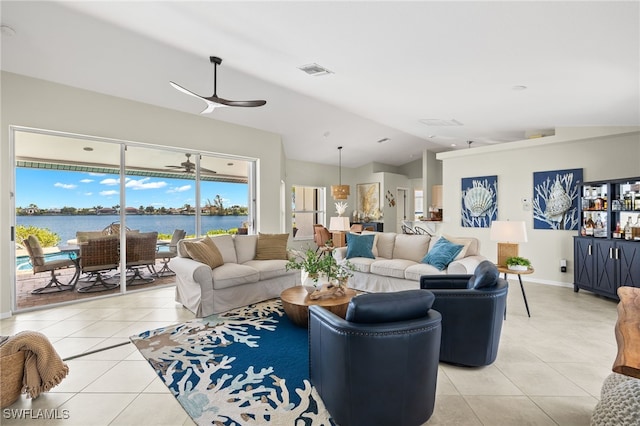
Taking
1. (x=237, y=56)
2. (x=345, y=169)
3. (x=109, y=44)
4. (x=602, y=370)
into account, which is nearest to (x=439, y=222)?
(x=345, y=169)

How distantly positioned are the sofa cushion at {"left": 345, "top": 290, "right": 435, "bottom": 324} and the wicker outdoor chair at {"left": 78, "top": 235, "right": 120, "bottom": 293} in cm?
444

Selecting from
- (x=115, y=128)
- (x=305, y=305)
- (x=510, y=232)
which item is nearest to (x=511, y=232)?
(x=510, y=232)

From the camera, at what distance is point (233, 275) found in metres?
4.02

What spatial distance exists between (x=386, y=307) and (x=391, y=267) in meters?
2.88

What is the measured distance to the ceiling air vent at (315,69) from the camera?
3.84 meters

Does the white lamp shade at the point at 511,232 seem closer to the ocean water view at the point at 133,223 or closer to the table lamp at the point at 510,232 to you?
the table lamp at the point at 510,232

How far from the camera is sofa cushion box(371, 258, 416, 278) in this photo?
14.7 ft

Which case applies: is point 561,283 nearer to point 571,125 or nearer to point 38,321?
point 571,125

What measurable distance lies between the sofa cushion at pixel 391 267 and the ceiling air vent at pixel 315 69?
9.06 feet

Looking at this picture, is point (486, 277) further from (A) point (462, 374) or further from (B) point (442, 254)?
(B) point (442, 254)

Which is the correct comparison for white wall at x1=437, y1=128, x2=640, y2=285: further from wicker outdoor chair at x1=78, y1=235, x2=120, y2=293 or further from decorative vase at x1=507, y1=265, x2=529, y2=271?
wicker outdoor chair at x1=78, y1=235, x2=120, y2=293

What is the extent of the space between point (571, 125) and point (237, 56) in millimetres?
5234

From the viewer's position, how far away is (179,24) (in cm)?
320

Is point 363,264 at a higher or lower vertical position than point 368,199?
lower
